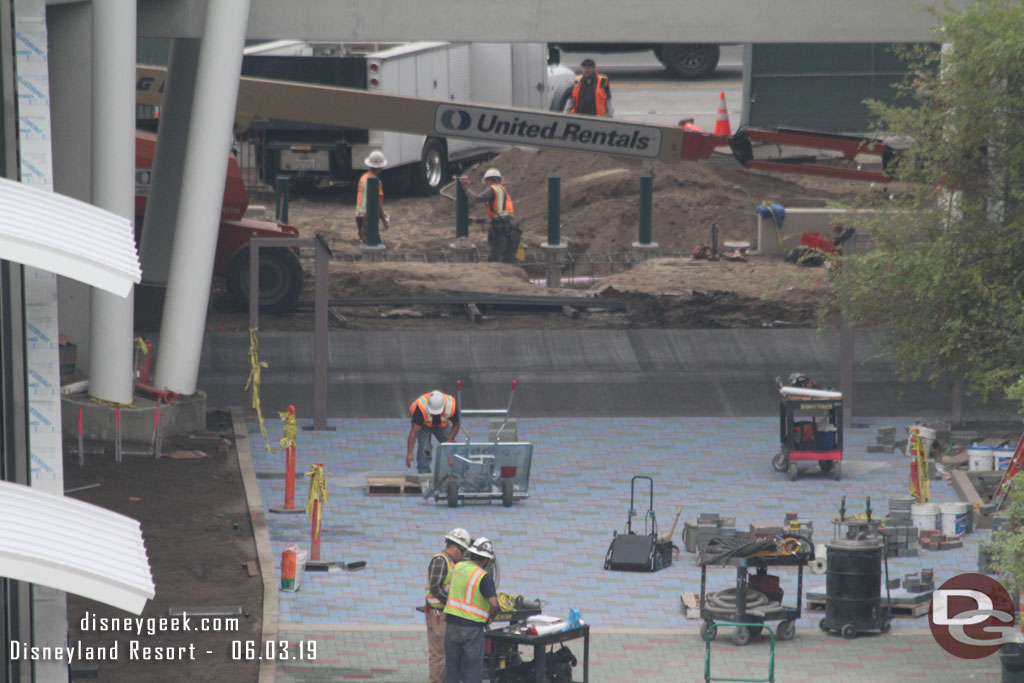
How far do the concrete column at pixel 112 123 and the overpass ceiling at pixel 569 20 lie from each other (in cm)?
209

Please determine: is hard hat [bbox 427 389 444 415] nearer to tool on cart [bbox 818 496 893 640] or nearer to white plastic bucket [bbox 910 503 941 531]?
white plastic bucket [bbox 910 503 941 531]

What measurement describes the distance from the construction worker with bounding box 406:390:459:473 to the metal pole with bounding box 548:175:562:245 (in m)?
11.4

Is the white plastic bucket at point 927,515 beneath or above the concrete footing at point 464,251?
beneath

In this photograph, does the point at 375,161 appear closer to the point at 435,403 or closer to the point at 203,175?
the point at 203,175

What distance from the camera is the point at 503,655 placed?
14.4 meters

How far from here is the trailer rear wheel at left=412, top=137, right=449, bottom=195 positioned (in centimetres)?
3859

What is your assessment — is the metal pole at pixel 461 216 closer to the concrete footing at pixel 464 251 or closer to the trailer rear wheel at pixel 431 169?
the concrete footing at pixel 464 251

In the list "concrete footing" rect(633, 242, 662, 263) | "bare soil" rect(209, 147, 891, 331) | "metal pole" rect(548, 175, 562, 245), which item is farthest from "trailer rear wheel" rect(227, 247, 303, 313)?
"concrete footing" rect(633, 242, 662, 263)

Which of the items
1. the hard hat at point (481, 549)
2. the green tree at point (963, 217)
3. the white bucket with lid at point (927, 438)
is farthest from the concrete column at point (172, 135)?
the hard hat at point (481, 549)

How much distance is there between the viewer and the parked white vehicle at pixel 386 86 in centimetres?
3581

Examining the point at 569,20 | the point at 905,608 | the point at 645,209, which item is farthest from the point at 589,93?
the point at 905,608

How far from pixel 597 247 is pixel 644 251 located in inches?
50.6

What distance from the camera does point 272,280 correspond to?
93.8 feet

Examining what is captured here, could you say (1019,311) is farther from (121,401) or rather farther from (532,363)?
(121,401)
